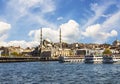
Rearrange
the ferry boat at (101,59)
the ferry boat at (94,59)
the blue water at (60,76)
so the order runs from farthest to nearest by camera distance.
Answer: the ferry boat at (94,59) → the ferry boat at (101,59) → the blue water at (60,76)

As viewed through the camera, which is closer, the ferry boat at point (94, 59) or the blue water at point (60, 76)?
the blue water at point (60, 76)

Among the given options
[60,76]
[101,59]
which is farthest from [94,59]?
[60,76]

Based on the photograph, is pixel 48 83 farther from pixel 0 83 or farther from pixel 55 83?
pixel 0 83

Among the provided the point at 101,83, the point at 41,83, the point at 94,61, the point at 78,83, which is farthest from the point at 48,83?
the point at 94,61

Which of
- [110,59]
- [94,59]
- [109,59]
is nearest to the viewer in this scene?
[110,59]

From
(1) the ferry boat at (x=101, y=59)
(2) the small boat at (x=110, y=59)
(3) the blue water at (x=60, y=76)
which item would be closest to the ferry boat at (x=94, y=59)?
(1) the ferry boat at (x=101, y=59)

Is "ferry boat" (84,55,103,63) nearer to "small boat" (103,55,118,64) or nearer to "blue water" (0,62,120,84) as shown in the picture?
"small boat" (103,55,118,64)

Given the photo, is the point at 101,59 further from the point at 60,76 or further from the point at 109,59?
the point at 60,76

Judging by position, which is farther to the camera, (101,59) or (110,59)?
(101,59)

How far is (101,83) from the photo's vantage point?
179 feet

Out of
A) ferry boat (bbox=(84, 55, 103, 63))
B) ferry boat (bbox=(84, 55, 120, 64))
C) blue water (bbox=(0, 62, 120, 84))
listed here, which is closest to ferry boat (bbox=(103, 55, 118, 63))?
ferry boat (bbox=(84, 55, 120, 64))

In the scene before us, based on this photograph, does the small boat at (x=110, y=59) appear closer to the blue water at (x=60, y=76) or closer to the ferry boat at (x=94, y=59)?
the ferry boat at (x=94, y=59)

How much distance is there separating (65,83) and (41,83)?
394 cm

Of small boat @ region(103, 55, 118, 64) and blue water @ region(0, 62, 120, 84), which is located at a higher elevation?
small boat @ region(103, 55, 118, 64)
